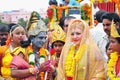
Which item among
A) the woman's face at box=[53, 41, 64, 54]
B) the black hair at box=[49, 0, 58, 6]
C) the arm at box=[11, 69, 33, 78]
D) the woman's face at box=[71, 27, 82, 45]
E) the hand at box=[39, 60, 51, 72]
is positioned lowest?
the arm at box=[11, 69, 33, 78]

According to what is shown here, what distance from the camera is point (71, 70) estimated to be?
5934mm

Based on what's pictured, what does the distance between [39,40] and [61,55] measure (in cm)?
45

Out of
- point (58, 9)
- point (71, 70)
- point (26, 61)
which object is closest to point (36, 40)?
point (26, 61)

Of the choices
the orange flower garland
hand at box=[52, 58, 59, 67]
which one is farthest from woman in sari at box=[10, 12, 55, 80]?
the orange flower garland

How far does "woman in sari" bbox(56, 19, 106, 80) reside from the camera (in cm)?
581

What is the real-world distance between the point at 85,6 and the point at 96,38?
104 inches

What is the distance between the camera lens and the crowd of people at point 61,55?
583 centimetres

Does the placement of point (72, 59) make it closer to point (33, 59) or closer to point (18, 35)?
point (33, 59)

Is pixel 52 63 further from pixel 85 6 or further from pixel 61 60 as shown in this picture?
pixel 85 6

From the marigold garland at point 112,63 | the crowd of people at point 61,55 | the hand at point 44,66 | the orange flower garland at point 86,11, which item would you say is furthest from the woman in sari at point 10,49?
the orange flower garland at point 86,11

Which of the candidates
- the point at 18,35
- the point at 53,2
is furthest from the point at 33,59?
the point at 53,2

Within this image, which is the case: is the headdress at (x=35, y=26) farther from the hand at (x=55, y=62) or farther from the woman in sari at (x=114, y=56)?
the woman in sari at (x=114, y=56)

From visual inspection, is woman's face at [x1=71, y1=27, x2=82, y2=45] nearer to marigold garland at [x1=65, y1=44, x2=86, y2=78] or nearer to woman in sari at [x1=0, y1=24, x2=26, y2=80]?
marigold garland at [x1=65, y1=44, x2=86, y2=78]

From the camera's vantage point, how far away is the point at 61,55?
6.18 metres
